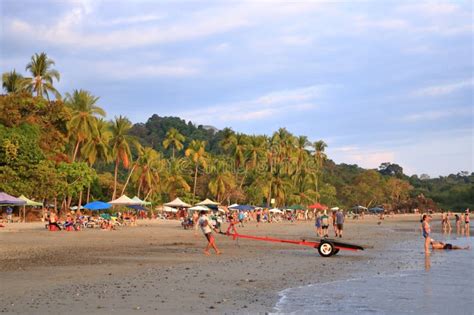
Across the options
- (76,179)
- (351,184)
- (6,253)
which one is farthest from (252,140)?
(6,253)

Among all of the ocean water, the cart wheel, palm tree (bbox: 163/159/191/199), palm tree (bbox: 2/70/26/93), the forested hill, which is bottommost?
the ocean water

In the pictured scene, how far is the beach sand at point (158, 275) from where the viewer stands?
31.0 feet

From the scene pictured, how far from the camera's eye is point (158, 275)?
13.4 m

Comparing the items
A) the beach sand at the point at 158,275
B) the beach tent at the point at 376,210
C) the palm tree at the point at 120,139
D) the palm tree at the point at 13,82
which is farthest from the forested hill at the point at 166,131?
the beach sand at the point at 158,275

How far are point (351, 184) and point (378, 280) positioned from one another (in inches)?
4548

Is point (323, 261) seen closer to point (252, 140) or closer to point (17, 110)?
point (17, 110)

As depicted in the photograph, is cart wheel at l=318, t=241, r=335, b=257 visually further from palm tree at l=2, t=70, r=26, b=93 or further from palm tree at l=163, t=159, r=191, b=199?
palm tree at l=163, t=159, r=191, b=199

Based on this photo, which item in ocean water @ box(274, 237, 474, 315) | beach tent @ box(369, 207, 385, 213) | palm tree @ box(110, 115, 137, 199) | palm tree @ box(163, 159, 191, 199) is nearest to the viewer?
ocean water @ box(274, 237, 474, 315)

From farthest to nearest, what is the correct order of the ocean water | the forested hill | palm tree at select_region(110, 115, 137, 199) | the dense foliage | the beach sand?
the forested hill → palm tree at select_region(110, 115, 137, 199) → the dense foliage → the ocean water → the beach sand

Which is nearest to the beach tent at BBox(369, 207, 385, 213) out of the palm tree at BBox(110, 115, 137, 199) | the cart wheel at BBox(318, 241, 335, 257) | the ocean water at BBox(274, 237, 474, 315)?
the palm tree at BBox(110, 115, 137, 199)

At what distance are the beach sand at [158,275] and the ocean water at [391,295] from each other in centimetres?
50

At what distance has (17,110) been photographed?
46188 mm

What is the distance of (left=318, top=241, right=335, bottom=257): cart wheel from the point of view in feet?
63.1

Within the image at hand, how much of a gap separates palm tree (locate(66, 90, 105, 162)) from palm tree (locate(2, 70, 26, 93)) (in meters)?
4.72
